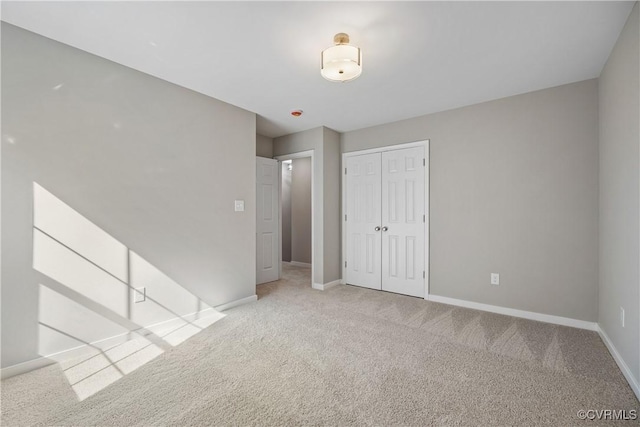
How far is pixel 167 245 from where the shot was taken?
2920mm

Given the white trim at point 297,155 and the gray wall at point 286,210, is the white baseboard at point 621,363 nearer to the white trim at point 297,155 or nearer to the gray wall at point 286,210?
the white trim at point 297,155

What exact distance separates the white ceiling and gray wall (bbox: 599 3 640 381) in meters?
0.25

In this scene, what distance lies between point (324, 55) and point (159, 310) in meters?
2.75

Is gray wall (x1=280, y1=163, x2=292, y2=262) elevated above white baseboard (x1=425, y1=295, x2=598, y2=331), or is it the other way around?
gray wall (x1=280, y1=163, x2=292, y2=262)

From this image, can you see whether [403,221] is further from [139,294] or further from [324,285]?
[139,294]

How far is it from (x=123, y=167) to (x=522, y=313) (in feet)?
14.2

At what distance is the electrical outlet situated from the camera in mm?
2680

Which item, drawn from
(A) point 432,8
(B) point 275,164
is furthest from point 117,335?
(A) point 432,8

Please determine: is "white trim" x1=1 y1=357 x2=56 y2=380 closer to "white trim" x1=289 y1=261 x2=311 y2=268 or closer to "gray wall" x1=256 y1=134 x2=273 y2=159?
"gray wall" x1=256 y1=134 x2=273 y2=159

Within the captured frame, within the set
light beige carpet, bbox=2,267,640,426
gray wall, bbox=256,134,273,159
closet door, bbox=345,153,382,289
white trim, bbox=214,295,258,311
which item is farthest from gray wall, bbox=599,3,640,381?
gray wall, bbox=256,134,273,159

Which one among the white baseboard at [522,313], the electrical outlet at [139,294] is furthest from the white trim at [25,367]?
the white baseboard at [522,313]

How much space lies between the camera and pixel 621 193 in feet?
7.13

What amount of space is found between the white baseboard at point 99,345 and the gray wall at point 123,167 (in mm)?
57

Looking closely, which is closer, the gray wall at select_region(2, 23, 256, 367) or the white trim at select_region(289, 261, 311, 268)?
the gray wall at select_region(2, 23, 256, 367)
